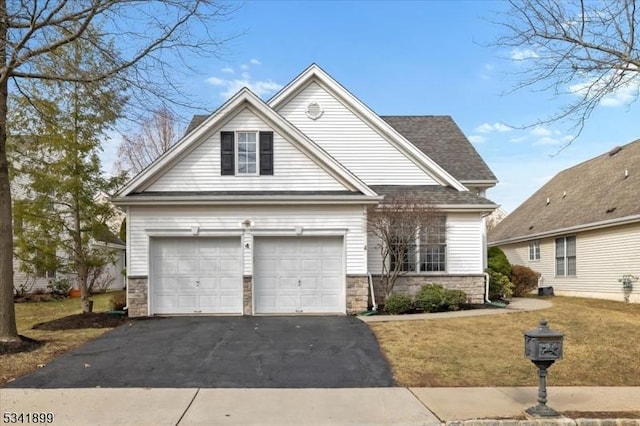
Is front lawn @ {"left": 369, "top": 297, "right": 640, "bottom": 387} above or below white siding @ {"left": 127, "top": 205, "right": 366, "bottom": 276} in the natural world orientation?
below

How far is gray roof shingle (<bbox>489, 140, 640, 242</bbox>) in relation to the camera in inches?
835

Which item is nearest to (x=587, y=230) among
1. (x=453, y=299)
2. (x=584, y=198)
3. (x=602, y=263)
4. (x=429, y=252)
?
(x=602, y=263)

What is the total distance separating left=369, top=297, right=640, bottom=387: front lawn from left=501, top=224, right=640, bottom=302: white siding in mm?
5288

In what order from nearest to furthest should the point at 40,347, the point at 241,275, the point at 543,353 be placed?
the point at 543,353 → the point at 40,347 → the point at 241,275

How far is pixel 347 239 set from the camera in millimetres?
15430

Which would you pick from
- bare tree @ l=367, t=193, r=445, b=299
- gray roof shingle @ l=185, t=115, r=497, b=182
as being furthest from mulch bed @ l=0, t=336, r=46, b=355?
gray roof shingle @ l=185, t=115, r=497, b=182

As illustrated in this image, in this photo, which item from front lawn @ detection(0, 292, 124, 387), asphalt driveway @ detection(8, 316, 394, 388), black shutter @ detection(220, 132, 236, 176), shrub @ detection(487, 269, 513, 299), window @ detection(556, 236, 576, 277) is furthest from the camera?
window @ detection(556, 236, 576, 277)

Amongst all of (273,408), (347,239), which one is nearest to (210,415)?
(273,408)

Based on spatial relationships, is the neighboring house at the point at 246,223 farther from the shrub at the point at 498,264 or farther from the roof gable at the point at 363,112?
the shrub at the point at 498,264

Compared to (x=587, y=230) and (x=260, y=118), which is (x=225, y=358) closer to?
(x=260, y=118)

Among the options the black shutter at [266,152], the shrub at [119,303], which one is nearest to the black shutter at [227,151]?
the black shutter at [266,152]

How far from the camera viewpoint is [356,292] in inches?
603

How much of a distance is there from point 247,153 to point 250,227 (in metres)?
2.29

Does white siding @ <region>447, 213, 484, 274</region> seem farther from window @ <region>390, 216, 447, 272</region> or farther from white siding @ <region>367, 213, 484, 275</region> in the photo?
window @ <region>390, 216, 447, 272</region>
